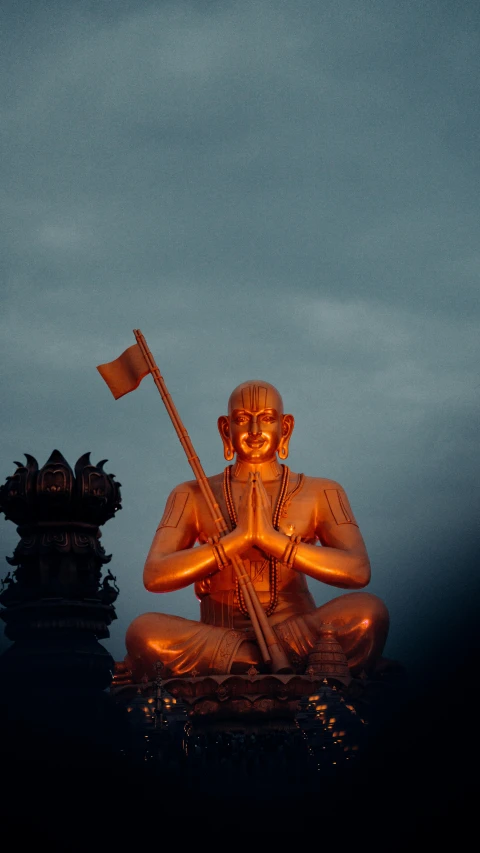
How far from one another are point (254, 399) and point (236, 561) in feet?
3.33

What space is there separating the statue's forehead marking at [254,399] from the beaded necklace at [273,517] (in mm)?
469

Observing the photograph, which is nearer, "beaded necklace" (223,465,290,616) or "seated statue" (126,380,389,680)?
"seated statue" (126,380,389,680)

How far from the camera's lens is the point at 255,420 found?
9.19m

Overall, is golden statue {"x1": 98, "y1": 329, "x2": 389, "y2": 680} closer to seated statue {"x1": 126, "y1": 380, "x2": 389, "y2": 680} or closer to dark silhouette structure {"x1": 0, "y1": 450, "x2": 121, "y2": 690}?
seated statue {"x1": 126, "y1": 380, "x2": 389, "y2": 680}

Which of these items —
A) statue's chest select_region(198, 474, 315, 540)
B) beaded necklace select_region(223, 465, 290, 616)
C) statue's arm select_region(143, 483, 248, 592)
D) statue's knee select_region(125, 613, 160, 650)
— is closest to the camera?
statue's knee select_region(125, 613, 160, 650)

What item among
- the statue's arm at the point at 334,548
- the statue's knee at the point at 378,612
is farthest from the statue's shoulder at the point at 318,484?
the statue's knee at the point at 378,612

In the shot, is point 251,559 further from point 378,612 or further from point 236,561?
point 378,612

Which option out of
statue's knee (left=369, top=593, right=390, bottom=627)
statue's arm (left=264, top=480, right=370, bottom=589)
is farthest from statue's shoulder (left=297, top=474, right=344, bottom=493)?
statue's knee (left=369, top=593, right=390, bottom=627)

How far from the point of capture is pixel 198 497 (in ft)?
30.7

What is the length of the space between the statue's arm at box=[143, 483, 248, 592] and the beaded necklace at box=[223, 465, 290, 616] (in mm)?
218

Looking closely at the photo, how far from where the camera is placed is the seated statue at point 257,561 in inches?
338

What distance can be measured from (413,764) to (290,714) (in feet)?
3.91

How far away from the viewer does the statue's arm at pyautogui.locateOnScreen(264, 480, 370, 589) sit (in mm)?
8719

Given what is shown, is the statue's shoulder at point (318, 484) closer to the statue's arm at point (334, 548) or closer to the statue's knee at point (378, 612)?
the statue's arm at point (334, 548)
